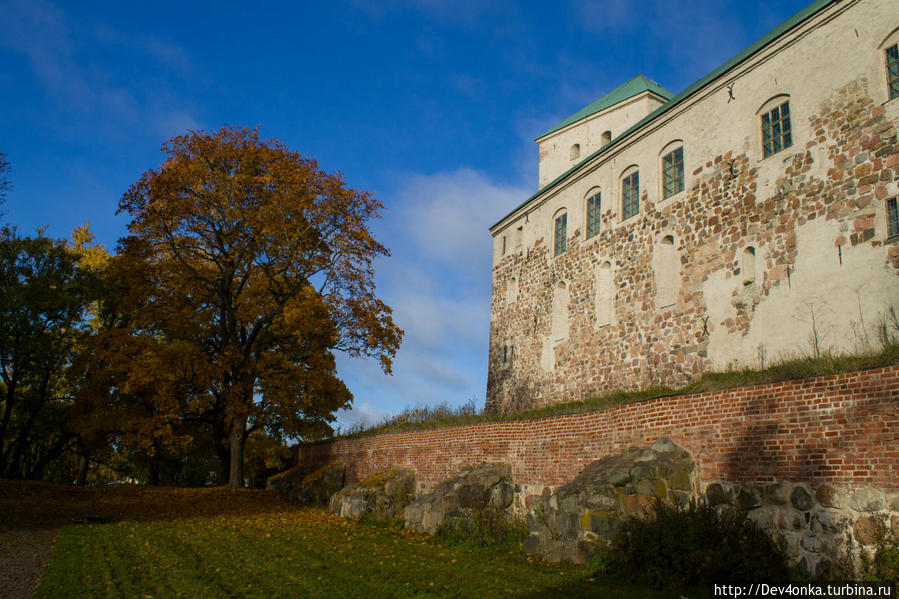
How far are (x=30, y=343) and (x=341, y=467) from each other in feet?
40.1

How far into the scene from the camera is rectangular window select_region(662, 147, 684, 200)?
55.2ft

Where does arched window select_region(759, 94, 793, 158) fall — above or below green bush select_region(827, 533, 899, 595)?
above

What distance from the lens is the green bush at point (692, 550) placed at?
7.71 m

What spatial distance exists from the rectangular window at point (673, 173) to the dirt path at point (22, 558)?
16054mm

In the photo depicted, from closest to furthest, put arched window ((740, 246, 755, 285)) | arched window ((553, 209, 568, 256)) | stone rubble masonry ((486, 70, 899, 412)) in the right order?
stone rubble masonry ((486, 70, 899, 412)) < arched window ((740, 246, 755, 285)) < arched window ((553, 209, 568, 256))

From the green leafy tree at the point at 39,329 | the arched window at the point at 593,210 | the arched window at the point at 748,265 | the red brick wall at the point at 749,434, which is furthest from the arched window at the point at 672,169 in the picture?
the green leafy tree at the point at 39,329

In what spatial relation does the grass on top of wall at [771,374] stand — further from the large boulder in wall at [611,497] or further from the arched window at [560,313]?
the arched window at [560,313]

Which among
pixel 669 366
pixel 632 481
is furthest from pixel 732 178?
pixel 632 481

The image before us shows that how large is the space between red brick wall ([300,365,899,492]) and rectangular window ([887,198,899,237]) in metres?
4.82

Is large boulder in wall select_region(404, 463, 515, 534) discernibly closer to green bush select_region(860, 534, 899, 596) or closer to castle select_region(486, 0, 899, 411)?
castle select_region(486, 0, 899, 411)

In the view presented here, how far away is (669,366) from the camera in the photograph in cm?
A: 1574

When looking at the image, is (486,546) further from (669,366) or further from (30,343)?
(30,343)

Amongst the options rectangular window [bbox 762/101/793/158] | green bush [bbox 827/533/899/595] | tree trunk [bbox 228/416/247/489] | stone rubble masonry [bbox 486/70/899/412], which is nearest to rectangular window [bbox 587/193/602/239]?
stone rubble masonry [bbox 486/70/899/412]

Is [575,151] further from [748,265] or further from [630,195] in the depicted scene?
[748,265]
